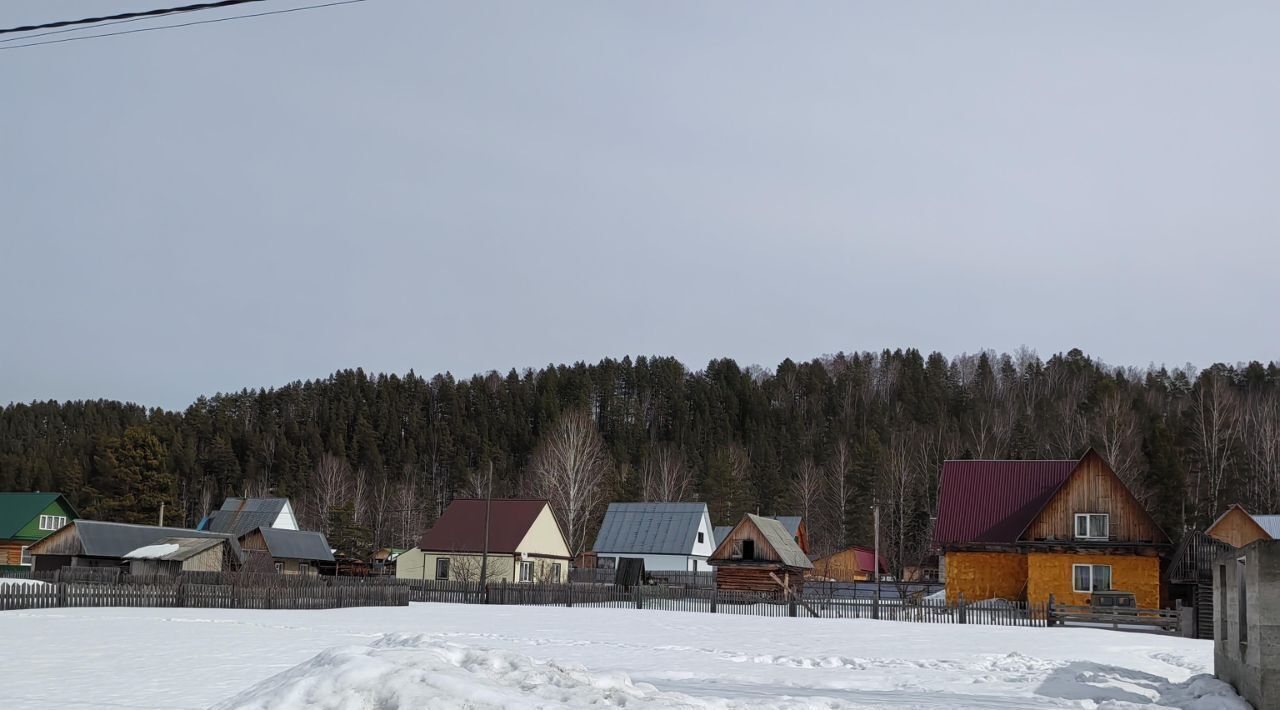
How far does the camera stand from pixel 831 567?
299ft

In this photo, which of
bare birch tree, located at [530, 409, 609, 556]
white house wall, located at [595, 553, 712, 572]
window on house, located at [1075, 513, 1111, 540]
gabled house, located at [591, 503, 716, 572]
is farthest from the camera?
bare birch tree, located at [530, 409, 609, 556]

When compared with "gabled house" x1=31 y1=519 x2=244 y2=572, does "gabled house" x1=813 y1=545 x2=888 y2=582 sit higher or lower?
lower

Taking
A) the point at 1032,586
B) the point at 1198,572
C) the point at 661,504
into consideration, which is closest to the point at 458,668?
the point at 1198,572

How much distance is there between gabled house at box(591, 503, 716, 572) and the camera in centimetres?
6988

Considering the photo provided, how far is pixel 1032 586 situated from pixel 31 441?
139315mm

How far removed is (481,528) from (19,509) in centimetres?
3625

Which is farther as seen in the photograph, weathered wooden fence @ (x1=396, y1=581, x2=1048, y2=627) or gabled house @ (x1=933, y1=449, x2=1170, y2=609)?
gabled house @ (x1=933, y1=449, x2=1170, y2=609)

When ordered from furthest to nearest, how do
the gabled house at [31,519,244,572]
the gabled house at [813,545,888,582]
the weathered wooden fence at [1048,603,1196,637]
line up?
1. the gabled house at [813,545,888,582]
2. the gabled house at [31,519,244,572]
3. the weathered wooden fence at [1048,603,1196,637]

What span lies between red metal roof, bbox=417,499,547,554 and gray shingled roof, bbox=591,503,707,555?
8.21 m

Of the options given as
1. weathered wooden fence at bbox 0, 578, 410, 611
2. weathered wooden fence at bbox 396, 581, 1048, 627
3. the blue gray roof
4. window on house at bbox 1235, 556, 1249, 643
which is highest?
the blue gray roof

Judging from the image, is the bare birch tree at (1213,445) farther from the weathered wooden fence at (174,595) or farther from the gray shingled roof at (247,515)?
the gray shingled roof at (247,515)

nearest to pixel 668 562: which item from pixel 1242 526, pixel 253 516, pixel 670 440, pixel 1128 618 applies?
pixel 1242 526

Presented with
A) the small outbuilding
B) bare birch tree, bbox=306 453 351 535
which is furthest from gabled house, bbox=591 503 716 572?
the small outbuilding

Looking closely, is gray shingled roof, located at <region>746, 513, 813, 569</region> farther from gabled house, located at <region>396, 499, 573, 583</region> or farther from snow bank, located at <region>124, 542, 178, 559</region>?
snow bank, located at <region>124, 542, 178, 559</region>
